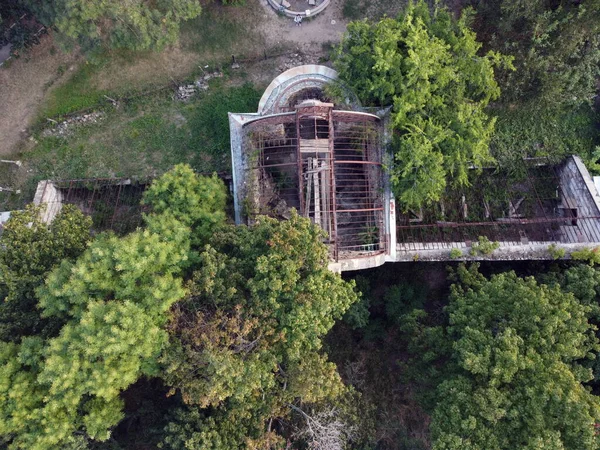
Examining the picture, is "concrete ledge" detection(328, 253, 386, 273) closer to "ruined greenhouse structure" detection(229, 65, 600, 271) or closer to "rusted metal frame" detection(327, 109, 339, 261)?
"ruined greenhouse structure" detection(229, 65, 600, 271)

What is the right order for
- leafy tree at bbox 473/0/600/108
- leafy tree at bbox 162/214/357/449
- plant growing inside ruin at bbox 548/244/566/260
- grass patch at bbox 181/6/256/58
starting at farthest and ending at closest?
grass patch at bbox 181/6/256/58 < plant growing inside ruin at bbox 548/244/566/260 < leafy tree at bbox 473/0/600/108 < leafy tree at bbox 162/214/357/449

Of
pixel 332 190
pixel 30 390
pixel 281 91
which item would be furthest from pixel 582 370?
pixel 30 390

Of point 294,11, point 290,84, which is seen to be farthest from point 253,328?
point 294,11

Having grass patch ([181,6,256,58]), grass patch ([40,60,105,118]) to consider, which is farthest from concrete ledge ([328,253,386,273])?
grass patch ([40,60,105,118])

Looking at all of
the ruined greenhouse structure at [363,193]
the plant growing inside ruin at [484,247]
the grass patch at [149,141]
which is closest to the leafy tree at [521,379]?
the plant growing inside ruin at [484,247]

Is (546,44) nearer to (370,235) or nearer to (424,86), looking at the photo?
(424,86)

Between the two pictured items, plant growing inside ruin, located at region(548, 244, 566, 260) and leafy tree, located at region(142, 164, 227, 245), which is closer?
leafy tree, located at region(142, 164, 227, 245)
